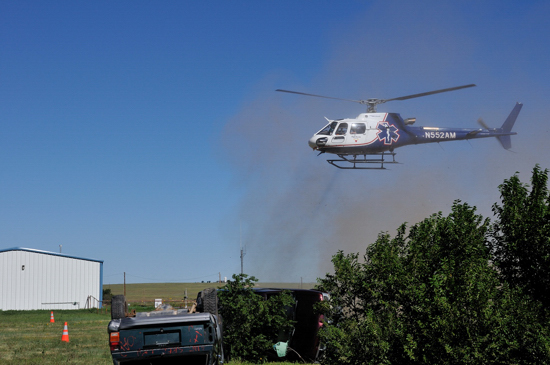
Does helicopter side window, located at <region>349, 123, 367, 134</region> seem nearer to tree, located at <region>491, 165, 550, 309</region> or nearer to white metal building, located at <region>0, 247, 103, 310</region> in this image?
tree, located at <region>491, 165, 550, 309</region>

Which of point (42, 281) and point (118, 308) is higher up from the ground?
point (42, 281)

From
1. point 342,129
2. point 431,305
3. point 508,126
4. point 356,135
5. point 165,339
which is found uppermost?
point 508,126


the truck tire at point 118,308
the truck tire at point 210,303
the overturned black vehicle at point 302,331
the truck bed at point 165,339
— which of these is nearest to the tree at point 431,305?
the truck tire at point 210,303

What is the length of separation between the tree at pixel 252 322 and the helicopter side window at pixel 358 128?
22.1m

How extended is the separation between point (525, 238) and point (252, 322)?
24.0 feet

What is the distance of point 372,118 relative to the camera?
3834cm

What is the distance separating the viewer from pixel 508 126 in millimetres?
42469

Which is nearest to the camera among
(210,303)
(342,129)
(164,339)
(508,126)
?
(164,339)

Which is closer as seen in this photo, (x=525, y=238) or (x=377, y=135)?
(x=525, y=238)

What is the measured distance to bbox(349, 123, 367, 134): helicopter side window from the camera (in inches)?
1467

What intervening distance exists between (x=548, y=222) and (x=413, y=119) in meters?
28.6

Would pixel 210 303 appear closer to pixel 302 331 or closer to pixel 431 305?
pixel 431 305

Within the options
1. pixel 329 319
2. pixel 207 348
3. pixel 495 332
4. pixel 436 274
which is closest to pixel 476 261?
pixel 436 274

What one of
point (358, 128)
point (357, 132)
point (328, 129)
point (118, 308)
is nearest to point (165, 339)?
point (118, 308)
